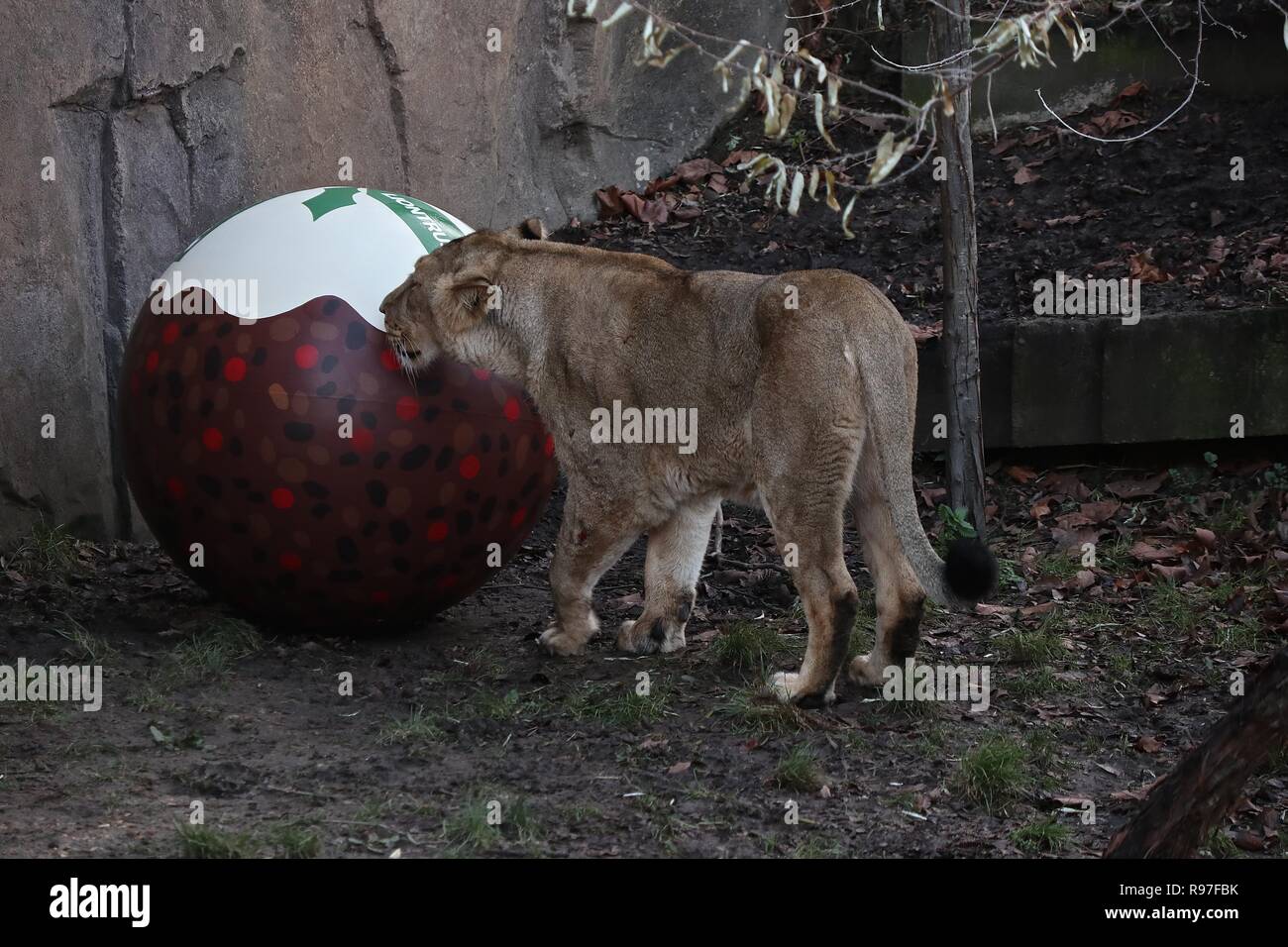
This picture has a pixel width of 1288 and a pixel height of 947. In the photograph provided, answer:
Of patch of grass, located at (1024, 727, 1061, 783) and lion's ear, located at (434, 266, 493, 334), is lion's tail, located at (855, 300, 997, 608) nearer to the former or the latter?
patch of grass, located at (1024, 727, 1061, 783)

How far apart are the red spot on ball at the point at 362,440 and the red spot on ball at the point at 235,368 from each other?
0.45 meters

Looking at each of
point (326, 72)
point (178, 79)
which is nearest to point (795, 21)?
point (326, 72)

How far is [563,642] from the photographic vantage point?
19.1ft

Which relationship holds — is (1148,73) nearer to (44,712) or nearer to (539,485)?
(539,485)

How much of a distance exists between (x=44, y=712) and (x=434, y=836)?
67.2 inches

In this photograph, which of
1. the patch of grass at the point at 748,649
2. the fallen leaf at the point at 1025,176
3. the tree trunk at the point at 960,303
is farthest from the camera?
the fallen leaf at the point at 1025,176

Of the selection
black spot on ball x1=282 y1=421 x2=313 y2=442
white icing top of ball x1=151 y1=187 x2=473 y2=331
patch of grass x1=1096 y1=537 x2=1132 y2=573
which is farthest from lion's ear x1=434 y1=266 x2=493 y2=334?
patch of grass x1=1096 y1=537 x2=1132 y2=573

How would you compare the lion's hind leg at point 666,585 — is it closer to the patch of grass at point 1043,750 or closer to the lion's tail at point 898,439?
the lion's tail at point 898,439

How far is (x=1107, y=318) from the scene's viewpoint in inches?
296

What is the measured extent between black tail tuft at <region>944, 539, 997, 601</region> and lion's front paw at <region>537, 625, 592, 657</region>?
1.60m

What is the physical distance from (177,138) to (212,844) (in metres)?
4.27

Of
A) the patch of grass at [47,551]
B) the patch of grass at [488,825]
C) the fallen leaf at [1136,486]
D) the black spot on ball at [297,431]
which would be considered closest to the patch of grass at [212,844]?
the patch of grass at [488,825]

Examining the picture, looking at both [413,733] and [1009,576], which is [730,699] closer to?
[413,733]

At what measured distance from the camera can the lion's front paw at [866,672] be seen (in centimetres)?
545
